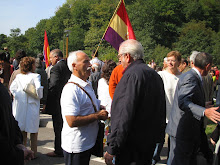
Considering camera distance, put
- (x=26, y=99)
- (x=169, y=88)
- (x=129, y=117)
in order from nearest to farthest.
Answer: (x=129, y=117) < (x=169, y=88) < (x=26, y=99)

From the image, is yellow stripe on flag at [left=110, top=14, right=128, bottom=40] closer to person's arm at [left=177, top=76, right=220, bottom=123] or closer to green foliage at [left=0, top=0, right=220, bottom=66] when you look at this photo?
person's arm at [left=177, top=76, right=220, bottom=123]

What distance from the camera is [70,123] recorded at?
9.74ft

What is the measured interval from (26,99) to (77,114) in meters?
2.63

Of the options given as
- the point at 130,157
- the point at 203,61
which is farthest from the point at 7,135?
the point at 203,61

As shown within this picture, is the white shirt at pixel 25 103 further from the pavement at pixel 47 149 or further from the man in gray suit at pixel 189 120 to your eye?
the man in gray suit at pixel 189 120

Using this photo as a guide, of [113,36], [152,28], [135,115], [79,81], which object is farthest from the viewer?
[152,28]

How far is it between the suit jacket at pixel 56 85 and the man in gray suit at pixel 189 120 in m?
2.42

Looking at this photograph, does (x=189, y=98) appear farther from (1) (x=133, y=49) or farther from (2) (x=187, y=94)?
(1) (x=133, y=49)

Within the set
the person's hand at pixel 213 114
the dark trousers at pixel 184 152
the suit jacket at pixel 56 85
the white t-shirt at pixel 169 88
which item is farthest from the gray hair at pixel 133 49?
the suit jacket at pixel 56 85

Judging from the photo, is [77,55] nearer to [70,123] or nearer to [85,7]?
[70,123]

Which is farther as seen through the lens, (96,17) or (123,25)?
(96,17)

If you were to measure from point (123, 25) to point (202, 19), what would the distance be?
7268 centimetres

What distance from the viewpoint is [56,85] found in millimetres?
5215

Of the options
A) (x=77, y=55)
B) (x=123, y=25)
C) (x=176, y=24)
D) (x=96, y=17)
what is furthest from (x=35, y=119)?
(x=96, y=17)
